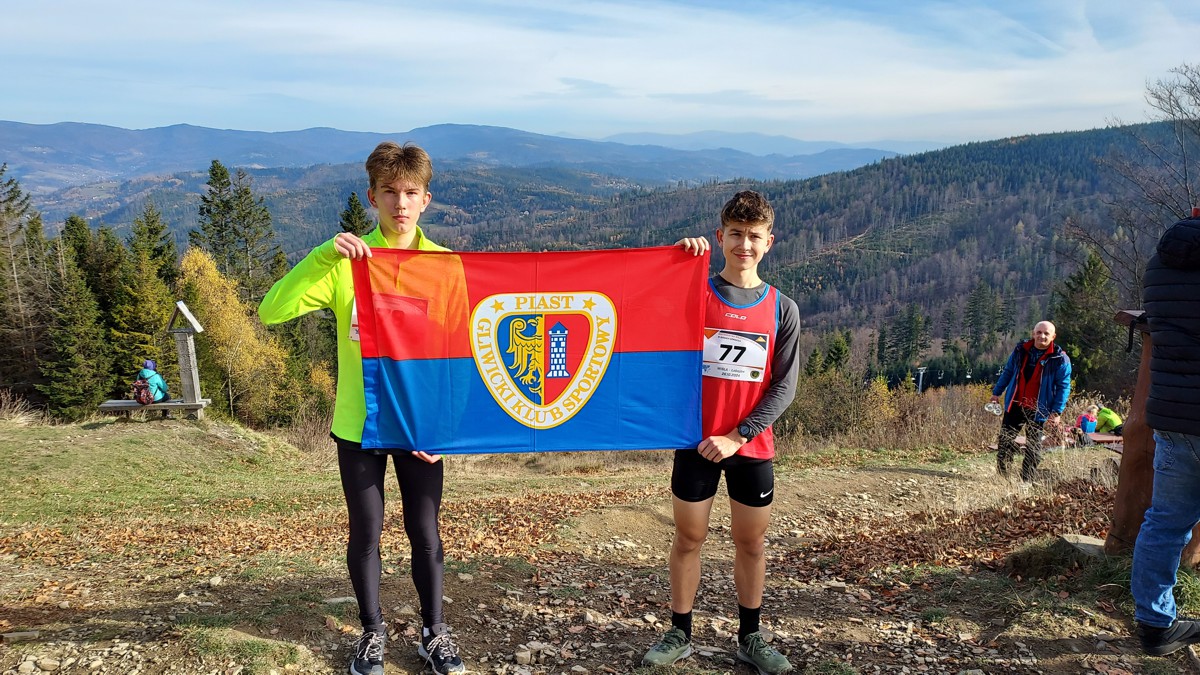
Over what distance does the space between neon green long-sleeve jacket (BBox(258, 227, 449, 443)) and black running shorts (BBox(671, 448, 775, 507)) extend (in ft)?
6.03

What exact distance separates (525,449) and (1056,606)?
12.0 ft

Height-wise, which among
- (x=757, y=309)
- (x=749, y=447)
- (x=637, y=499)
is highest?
(x=757, y=309)

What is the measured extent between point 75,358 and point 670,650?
134 feet

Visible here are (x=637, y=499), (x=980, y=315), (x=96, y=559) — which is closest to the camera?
(x=96, y=559)

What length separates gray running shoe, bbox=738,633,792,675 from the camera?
4145mm

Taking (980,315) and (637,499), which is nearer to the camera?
(637,499)

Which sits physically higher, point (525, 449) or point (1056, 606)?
point (525, 449)

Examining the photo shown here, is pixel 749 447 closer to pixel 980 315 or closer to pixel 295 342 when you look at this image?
pixel 295 342

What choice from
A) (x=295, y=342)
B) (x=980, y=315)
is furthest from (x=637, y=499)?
(x=980, y=315)

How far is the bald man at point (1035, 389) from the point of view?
364 inches

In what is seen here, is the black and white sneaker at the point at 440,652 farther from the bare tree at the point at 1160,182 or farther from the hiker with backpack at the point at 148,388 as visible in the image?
the bare tree at the point at 1160,182

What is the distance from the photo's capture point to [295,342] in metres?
50.0

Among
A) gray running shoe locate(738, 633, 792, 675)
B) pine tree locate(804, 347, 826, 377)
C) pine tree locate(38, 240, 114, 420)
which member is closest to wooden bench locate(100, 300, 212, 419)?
gray running shoe locate(738, 633, 792, 675)

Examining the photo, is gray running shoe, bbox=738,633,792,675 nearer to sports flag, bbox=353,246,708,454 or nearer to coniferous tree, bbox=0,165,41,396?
sports flag, bbox=353,246,708,454
